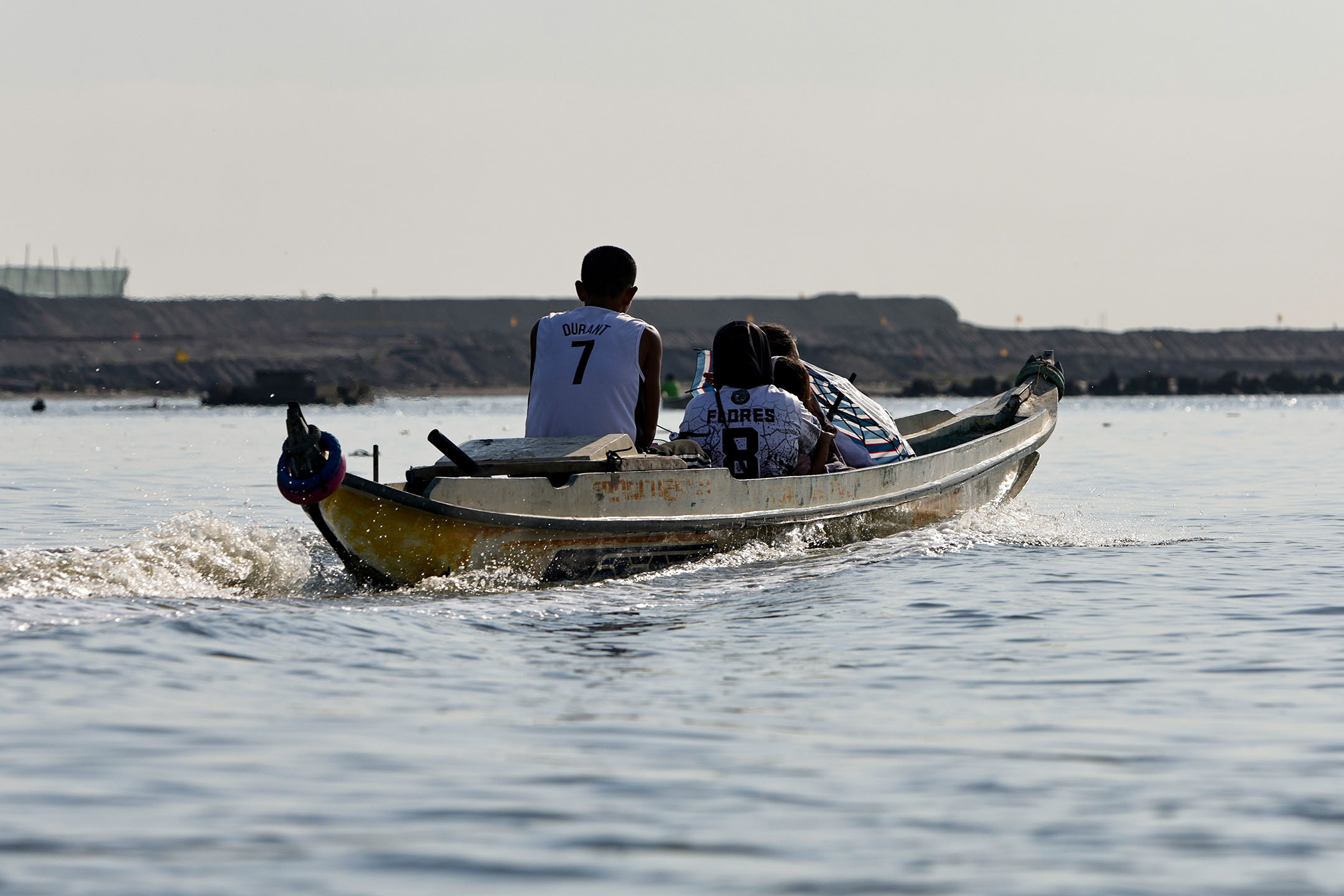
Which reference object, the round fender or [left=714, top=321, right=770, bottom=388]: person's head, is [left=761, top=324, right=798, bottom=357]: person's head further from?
the round fender

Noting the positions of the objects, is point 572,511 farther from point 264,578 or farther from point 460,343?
point 460,343

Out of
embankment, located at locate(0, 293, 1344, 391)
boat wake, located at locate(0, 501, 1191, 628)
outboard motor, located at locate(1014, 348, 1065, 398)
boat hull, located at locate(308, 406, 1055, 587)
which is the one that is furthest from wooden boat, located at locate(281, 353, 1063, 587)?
embankment, located at locate(0, 293, 1344, 391)

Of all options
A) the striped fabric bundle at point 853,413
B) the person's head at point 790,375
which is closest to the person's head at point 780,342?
the person's head at point 790,375

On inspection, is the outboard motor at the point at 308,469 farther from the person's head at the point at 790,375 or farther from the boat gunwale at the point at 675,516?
the person's head at the point at 790,375

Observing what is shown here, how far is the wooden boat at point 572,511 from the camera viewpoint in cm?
936

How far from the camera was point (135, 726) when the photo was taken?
623 centimetres

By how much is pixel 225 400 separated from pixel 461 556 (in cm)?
8095

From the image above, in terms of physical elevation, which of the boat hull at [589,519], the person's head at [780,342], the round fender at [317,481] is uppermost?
the person's head at [780,342]

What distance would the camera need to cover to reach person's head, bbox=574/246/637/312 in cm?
1048

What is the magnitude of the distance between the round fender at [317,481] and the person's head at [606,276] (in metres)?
2.37

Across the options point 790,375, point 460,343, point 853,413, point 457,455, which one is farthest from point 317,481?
point 460,343

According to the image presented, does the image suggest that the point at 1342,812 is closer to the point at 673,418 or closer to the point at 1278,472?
the point at 1278,472

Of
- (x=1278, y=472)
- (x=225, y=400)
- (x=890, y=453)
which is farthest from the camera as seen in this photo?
(x=225, y=400)

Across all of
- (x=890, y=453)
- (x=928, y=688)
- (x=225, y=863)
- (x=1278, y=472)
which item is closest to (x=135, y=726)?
(x=225, y=863)
